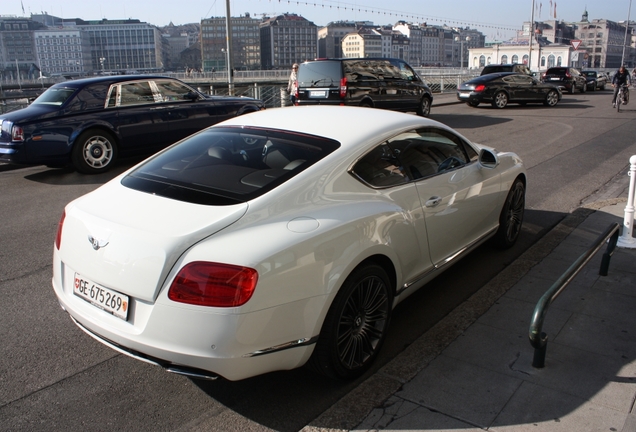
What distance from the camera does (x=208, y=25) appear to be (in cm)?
16812

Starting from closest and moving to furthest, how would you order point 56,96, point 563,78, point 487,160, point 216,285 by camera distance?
1. point 216,285
2. point 487,160
3. point 56,96
4. point 563,78

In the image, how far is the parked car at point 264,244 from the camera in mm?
2807

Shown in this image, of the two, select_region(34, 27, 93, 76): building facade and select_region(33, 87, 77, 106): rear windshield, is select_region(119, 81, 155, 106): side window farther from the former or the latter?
select_region(34, 27, 93, 76): building facade

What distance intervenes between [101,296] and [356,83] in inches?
522

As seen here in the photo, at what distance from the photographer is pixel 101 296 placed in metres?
3.10

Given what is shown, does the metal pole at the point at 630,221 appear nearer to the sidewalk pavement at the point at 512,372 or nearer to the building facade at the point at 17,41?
the sidewalk pavement at the point at 512,372

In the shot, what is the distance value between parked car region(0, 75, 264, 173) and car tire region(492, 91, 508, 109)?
14933 mm

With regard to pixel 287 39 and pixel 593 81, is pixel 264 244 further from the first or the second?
pixel 287 39

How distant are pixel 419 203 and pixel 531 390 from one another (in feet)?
4.58

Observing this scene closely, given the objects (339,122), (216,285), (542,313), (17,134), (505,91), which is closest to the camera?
(216,285)

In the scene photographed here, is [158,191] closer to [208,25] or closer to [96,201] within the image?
[96,201]

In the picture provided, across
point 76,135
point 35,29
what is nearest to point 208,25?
point 35,29

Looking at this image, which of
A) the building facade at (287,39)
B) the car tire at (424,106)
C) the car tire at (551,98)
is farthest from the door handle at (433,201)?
the building facade at (287,39)

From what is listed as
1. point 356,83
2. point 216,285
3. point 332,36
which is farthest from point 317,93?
point 332,36
